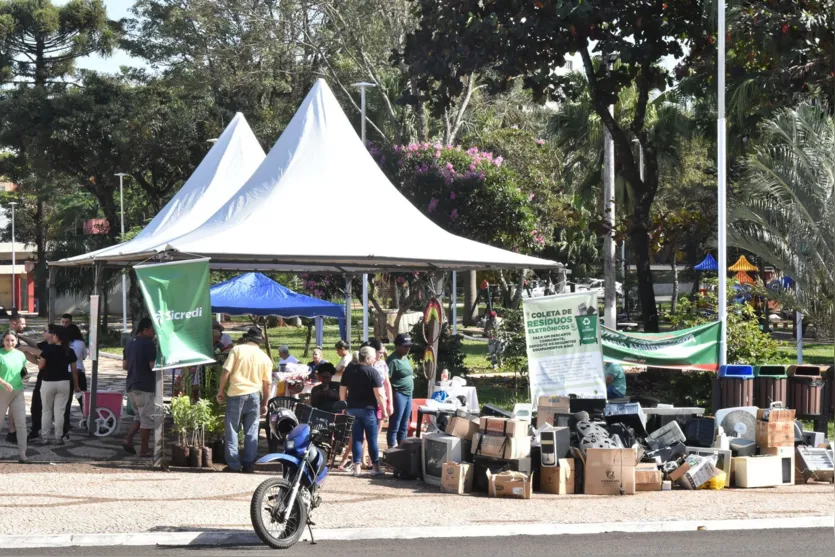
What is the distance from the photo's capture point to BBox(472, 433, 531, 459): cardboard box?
1203cm

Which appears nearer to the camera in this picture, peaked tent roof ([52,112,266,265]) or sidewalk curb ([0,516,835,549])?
sidewalk curb ([0,516,835,549])

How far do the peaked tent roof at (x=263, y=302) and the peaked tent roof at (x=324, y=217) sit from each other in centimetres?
690

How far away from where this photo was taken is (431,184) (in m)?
32.8

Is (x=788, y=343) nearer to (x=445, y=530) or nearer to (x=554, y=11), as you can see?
(x=554, y=11)

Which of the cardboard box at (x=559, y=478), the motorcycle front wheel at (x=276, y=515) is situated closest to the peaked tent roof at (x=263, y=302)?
the cardboard box at (x=559, y=478)

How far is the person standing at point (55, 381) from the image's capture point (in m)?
15.4

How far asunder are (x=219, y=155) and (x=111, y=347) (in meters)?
21.4

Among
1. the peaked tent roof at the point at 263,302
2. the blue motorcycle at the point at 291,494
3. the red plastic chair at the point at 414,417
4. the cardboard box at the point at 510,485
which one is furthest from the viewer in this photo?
the peaked tent roof at the point at 263,302

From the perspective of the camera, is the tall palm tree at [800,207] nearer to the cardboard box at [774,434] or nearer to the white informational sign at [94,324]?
the cardboard box at [774,434]

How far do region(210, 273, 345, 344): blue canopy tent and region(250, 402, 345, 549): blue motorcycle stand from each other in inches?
601

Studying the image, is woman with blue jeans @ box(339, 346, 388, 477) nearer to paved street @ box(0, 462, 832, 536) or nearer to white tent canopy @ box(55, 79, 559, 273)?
paved street @ box(0, 462, 832, 536)

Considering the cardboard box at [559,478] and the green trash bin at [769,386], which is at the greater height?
the green trash bin at [769,386]

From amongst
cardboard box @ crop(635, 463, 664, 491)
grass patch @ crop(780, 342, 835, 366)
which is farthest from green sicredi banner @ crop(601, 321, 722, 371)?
grass patch @ crop(780, 342, 835, 366)

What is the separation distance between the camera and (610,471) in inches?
478
